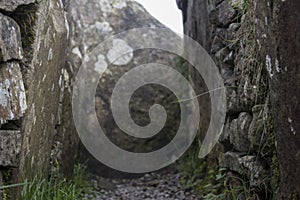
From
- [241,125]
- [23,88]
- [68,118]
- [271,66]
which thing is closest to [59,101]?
[68,118]

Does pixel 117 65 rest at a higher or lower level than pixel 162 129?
higher

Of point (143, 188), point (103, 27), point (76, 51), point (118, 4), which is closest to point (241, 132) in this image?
point (143, 188)

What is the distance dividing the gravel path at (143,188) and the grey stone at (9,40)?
187 centimetres

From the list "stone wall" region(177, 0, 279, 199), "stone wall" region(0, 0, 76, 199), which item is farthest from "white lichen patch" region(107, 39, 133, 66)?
"stone wall" region(177, 0, 279, 199)

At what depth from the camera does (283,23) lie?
1731 mm

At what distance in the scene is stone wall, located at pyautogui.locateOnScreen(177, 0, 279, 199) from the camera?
2.17 meters

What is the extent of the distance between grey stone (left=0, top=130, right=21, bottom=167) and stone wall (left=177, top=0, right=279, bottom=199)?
1.10 meters

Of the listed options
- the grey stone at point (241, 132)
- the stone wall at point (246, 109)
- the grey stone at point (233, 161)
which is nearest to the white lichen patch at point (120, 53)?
the stone wall at point (246, 109)

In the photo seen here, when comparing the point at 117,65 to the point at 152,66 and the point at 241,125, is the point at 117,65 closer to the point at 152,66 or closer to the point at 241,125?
the point at 152,66

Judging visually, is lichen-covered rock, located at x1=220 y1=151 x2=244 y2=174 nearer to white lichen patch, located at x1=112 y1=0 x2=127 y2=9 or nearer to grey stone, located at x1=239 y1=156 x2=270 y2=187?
grey stone, located at x1=239 y1=156 x2=270 y2=187

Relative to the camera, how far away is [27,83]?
249cm

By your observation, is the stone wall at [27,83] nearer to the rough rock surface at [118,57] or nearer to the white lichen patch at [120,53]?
the rough rock surface at [118,57]

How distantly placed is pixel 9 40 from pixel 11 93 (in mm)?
248

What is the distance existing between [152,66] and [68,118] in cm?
159
